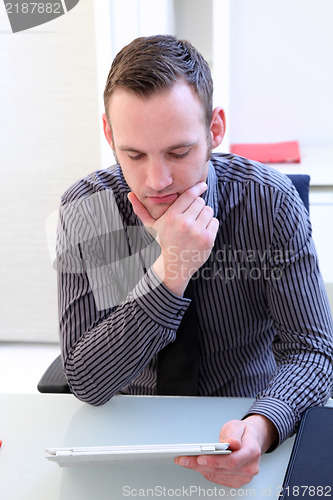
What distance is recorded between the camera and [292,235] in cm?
120

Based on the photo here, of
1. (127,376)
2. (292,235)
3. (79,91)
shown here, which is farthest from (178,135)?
(79,91)

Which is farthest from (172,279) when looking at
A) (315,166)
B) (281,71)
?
(281,71)

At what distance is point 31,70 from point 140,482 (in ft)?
5.88

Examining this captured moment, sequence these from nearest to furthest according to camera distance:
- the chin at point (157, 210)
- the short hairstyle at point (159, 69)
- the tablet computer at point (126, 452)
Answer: the tablet computer at point (126, 452) < the short hairstyle at point (159, 69) < the chin at point (157, 210)

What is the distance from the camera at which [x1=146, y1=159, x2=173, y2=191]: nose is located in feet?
3.40

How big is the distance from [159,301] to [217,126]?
1.19ft

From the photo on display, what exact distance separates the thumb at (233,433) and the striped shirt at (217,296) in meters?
0.10

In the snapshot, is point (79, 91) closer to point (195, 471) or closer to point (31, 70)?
point (31, 70)

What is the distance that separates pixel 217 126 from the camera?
3.84 ft

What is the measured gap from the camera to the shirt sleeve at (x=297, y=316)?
105cm

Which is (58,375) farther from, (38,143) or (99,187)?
(38,143)

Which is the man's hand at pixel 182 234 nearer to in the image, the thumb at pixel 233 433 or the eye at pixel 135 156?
the eye at pixel 135 156

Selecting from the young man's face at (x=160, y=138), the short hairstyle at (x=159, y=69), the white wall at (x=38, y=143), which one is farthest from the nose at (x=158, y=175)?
the white wall at (x=38, y=143)

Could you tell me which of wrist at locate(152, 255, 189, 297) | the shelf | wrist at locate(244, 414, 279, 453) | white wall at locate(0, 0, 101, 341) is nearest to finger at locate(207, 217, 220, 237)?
wrist at locate(152, 255, 189, 297)
